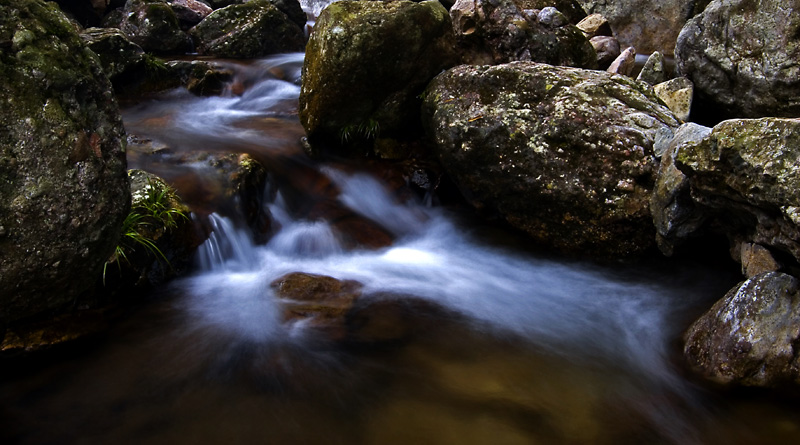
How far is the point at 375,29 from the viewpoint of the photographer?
592cm

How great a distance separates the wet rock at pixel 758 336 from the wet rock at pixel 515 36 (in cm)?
431

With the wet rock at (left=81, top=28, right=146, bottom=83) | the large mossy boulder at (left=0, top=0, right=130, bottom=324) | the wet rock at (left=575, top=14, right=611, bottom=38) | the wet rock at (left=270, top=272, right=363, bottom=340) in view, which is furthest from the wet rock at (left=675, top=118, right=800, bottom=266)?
the wet rock at (left=81, top=28, right=146, bottom=83)

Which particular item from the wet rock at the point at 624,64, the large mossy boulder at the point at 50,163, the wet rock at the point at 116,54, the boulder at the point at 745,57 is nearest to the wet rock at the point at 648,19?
the wet rock at the point at 624,64

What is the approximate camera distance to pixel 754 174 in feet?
10.6

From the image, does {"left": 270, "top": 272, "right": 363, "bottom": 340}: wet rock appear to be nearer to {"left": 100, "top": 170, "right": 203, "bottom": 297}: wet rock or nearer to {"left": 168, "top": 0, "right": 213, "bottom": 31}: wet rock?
{"left": 100, "top": 170, "right": 203, "bottom": 297}: wet rock

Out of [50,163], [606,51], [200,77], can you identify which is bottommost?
[50,163]

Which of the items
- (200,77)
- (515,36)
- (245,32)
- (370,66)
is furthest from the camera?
(245,32)

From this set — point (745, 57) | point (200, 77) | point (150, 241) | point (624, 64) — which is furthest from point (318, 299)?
point (200, 77)

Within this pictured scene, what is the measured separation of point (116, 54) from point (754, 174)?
9.56m

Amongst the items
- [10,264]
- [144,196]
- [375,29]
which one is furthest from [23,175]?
[375,29]

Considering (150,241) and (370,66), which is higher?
(370,66)

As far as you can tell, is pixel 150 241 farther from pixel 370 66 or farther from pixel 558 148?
pixel 558 148

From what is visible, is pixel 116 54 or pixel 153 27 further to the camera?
pixel 153 27

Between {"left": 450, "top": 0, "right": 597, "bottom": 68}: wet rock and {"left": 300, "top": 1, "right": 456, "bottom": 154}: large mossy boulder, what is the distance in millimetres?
585
